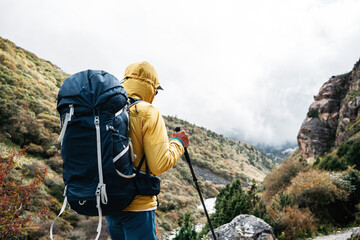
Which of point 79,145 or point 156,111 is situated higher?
point 156,111

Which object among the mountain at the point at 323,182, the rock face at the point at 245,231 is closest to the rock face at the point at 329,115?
the mountain at the point at 323,182

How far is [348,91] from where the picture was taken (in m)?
29.2

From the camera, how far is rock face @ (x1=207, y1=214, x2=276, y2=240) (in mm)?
5344

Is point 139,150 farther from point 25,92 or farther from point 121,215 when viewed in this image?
point 25,92

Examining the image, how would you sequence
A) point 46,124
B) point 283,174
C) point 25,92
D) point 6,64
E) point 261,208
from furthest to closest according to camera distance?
1. point 6,64
2. point 25,92
3. point 283,174
4. point 46,124
5. point 261,208

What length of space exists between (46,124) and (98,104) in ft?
54.0

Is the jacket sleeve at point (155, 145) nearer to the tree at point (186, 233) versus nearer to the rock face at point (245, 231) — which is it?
the tree at point (186, 233)

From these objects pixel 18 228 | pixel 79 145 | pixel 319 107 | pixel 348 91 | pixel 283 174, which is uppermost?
pixel 348 91

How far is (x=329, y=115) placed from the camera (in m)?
29.6

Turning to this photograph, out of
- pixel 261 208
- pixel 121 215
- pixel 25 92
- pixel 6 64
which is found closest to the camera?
pixel 121 215

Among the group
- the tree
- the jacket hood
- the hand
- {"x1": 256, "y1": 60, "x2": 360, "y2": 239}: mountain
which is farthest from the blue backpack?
{"x1": 256, "y1": 60, "x2": 360, "y2": 239}: mountain

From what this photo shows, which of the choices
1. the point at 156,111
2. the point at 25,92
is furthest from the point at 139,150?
the point at 25,92

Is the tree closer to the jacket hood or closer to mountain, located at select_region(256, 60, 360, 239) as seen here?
mountain, located at select_region(256, 60, 360, 239)

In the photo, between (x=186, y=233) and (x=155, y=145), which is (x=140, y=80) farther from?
(x=186, y=233)
